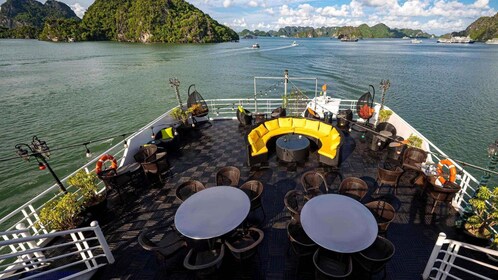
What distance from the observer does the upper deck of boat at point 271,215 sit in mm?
4434

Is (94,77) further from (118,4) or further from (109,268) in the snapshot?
(118,4)

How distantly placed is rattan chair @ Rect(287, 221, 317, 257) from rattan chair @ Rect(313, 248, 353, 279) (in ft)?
0.61

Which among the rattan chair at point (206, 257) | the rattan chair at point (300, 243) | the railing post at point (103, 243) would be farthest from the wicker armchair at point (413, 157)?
the railing post at point (103, 243)

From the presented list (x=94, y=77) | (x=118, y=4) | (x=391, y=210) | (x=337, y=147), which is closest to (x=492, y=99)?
(x=337, y=147)

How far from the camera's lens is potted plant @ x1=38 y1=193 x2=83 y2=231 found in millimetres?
4695

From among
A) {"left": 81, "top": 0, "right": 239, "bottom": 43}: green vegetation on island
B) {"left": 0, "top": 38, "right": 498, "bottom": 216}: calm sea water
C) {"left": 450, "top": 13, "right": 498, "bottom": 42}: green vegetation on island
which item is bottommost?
{"left": 0, "top": 38, "right": 498, "bottom": 216}: calm sea water

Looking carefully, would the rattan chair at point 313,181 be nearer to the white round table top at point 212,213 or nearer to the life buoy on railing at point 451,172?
the white round table top at point 212,213

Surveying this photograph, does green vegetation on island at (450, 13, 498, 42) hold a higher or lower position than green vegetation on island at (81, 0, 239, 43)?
lower

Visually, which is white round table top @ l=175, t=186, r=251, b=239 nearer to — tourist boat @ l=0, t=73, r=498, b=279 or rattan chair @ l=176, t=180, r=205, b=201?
tourist boat @ l=0, t=73, r=498, b=279

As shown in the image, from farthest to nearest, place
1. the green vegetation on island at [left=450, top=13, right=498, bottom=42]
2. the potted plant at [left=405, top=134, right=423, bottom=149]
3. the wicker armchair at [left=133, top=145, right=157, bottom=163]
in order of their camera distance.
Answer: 1. the green vegetation on island at [left=450, top=13, right=498, bottom=42]
2. the wicker armchair at [left=133, top=145, right=157, bottom=163]
3. the potted plant at [left=405, top=134, right=423, bottom=149]

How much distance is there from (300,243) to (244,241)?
113 cm

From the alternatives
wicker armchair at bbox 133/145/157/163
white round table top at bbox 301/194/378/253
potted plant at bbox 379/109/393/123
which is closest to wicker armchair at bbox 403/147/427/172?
potted plant at bbox 379/109/393/123

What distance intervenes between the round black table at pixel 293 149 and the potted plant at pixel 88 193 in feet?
Result: 18.5

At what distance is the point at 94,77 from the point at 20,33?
448ft
